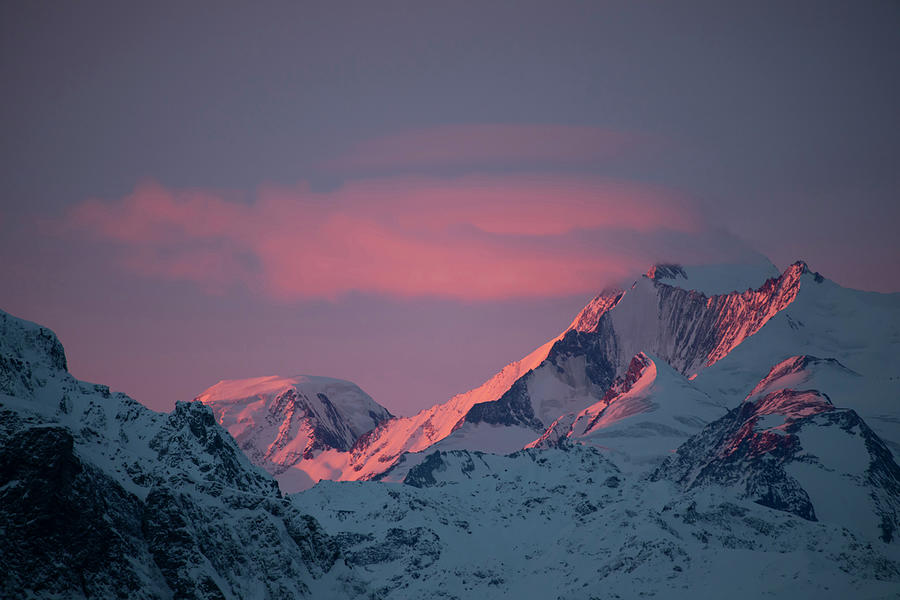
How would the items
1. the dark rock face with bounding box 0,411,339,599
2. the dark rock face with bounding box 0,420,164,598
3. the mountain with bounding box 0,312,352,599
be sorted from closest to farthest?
the dark rock face with bounding box 0,420,164,598, the dark rock face with bounding box 0,411,339,599, the mountain with bounding box 0,312,352,599

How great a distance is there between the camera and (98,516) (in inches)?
6393

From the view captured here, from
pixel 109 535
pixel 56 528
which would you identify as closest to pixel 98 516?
pixel 109 535

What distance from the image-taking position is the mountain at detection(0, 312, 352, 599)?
152500 mm

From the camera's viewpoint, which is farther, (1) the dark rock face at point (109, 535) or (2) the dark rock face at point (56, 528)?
(1) the dark rock face at point (109, 535)

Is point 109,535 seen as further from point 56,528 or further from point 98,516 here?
point 56,528

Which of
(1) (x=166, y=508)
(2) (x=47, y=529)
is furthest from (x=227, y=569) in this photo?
(2) (x=47, y=529)

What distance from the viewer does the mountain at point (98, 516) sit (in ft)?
500

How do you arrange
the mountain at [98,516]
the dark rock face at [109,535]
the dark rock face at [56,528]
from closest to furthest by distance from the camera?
the dark rock face at [56,528]
the dark rock face at [109,535]
the mountain at [98,516]

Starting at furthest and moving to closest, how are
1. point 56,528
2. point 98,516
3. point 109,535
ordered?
point 109,535, point 98,516, point 56,528

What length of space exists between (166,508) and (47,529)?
2359cm

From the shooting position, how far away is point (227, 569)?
182 meters

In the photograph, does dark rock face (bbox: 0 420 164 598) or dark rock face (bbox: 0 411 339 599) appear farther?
dark rock face (bbox: 0 411 339 599)

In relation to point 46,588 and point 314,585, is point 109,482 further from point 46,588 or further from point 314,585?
point 314,585

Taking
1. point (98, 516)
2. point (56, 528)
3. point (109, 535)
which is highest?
point (98, 516)
